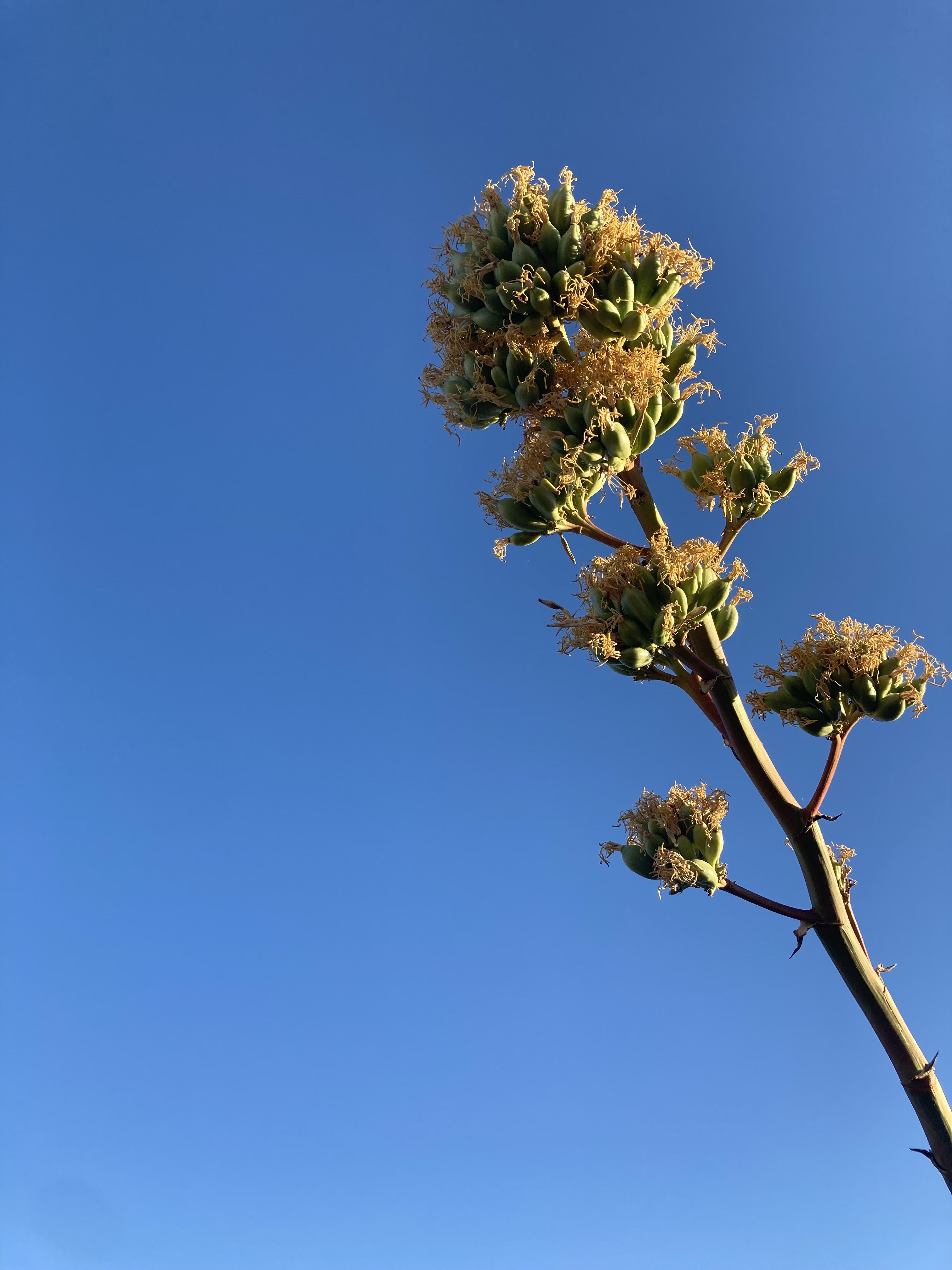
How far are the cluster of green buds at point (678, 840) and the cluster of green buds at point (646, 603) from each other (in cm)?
89

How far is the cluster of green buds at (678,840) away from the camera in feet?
14.1

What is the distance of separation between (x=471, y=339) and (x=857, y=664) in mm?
3002

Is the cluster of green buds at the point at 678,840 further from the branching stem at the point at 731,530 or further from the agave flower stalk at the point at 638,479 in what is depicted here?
the branching stem at the point at 731,530

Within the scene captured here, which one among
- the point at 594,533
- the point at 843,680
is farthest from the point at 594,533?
the point at 843,680

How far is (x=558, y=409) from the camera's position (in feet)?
15.6

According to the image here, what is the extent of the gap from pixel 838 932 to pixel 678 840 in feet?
3.06

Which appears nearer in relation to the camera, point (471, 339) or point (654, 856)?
point (654, 856)

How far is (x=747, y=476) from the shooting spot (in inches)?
189

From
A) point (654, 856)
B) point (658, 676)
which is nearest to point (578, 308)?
point (658, 676)

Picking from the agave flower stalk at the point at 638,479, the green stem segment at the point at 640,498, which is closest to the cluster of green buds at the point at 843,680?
the agave flower stalk at the point at 638,479

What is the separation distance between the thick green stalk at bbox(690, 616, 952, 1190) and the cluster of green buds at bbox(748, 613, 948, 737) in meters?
0.64

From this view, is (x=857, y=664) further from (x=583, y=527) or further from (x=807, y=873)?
(x=583, y=527)

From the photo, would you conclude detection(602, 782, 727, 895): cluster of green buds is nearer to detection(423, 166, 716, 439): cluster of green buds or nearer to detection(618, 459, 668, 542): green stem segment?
detection(618, 459, 668, 542): green stem segment

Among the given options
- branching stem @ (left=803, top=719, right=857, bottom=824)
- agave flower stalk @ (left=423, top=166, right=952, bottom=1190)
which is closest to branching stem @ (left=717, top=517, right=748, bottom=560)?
agave flower stalk @ (left=423, top=166, right=952, bottom=1190)
